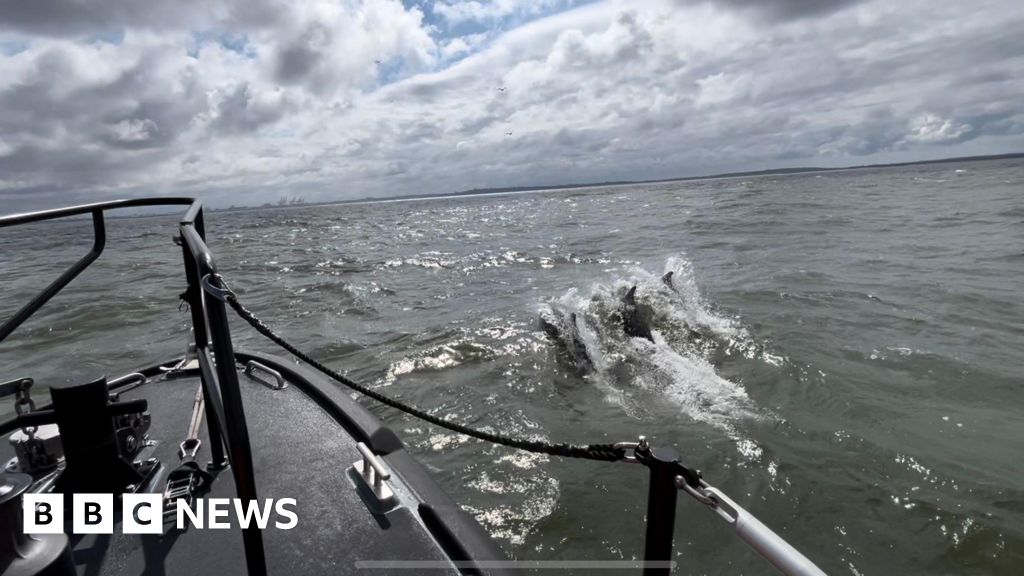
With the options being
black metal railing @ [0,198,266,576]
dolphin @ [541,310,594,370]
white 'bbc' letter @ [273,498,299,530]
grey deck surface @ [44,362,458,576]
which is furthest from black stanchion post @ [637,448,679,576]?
dolphin @ [541,310,594,370]

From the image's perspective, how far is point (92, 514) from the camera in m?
2.28

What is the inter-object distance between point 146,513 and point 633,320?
23.9 ft

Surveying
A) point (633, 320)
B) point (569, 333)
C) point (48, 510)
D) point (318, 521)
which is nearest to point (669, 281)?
point (633, 320)

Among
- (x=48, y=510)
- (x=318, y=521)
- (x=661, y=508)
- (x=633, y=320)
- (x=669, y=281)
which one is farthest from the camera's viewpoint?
(x=669, y=281)

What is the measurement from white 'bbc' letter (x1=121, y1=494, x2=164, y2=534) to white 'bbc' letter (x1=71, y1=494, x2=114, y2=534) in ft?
0.16

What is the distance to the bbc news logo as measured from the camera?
2.21 metres

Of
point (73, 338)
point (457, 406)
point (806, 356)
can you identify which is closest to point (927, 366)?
point (806, 356)

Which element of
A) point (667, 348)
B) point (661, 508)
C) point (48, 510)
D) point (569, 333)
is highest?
point (661, 508)

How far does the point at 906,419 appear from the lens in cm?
549

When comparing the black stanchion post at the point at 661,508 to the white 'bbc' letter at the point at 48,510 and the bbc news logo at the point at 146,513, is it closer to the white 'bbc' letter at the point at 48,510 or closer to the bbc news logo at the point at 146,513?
the bbc news logo at the point at 146,513

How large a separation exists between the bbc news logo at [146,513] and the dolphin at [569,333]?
5203 mm

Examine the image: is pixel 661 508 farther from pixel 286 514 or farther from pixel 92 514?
pixel 92 514

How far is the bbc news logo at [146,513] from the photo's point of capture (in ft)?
7.25

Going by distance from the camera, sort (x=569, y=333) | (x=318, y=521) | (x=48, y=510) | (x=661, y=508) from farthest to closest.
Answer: (x=569, y=333)
(x=318, y=521)
(x=48, y=510)
(x=661, y=508)
